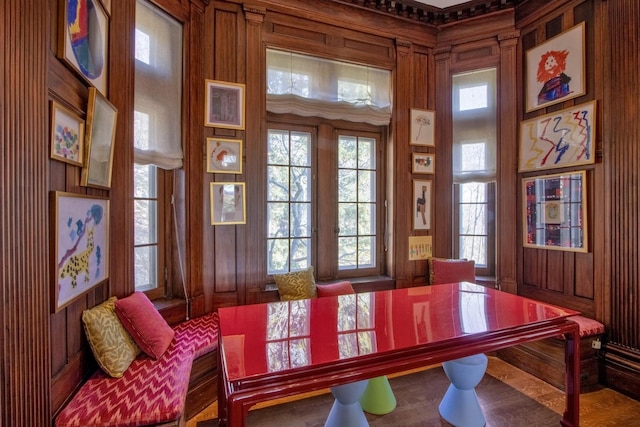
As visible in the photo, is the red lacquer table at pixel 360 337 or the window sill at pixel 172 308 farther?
the window sill at pixel 172 308

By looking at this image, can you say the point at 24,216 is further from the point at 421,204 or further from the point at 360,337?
the point at 421,204

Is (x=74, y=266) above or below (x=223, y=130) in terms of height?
below

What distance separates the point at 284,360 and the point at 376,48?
3.46 metres

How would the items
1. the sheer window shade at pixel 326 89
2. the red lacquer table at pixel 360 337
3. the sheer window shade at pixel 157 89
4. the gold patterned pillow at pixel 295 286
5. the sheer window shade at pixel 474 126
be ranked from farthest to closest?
the sheer window shade at pixel 474 126
the sheer window shade at pixel 326 89
the gold patterned pillow at pixel 295 286
the sheer window shade at pixel 157 89
the red lacquer table at pixel 360 337

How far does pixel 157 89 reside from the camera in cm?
257

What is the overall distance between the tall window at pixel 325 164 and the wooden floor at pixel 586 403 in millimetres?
1456

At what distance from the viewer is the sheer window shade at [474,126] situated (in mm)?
3635

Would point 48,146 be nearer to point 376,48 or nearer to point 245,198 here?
point 245,198

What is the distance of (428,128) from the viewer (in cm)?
374

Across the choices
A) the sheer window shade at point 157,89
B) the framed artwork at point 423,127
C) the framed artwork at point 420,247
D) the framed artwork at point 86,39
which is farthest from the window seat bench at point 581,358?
the framed artwork at point 86,39

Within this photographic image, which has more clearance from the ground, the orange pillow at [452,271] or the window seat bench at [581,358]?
the orange pillow at [452,271]

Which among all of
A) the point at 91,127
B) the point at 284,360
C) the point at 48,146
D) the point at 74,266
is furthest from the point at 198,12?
the point at 284,360

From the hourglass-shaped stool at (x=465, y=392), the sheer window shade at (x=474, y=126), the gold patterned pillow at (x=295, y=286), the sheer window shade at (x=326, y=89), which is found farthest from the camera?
the sheer window shade at (x=474, y=126)

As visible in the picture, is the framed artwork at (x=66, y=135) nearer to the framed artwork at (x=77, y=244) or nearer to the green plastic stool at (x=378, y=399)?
the framed artwork at (x=77, y=244)
